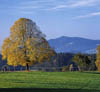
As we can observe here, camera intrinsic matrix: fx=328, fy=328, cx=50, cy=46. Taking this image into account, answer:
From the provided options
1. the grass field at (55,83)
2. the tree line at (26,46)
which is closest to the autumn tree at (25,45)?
the tree line at (26,46)

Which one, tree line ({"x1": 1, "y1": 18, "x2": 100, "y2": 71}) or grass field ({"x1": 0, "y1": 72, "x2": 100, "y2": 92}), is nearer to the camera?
grass field ({"x1": 0, "y1": 72, "x2": 100, "y2": 92})

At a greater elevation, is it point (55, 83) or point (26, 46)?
point (26, 46)

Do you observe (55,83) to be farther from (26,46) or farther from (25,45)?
(25,45)

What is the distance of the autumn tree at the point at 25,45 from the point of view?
140 ft

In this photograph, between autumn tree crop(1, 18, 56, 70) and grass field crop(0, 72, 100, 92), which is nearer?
grass field crop(0, 72, 100, 92)

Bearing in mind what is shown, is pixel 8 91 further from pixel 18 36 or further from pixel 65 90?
pixel 18 36

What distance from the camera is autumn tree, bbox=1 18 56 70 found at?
1679 inches

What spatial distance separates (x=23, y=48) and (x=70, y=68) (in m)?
8.56

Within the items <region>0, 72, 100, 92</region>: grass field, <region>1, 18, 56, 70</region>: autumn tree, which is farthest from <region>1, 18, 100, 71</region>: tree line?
<region>0, 72, 100, 92</region>: grass field

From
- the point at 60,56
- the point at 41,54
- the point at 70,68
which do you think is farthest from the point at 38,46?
the point at 60,56

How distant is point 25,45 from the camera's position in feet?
143

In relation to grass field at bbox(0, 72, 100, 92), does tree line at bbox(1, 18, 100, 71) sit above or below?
above

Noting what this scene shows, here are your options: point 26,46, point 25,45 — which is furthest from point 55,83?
point 25,45

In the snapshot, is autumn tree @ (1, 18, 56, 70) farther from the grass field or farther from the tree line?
the grass field
